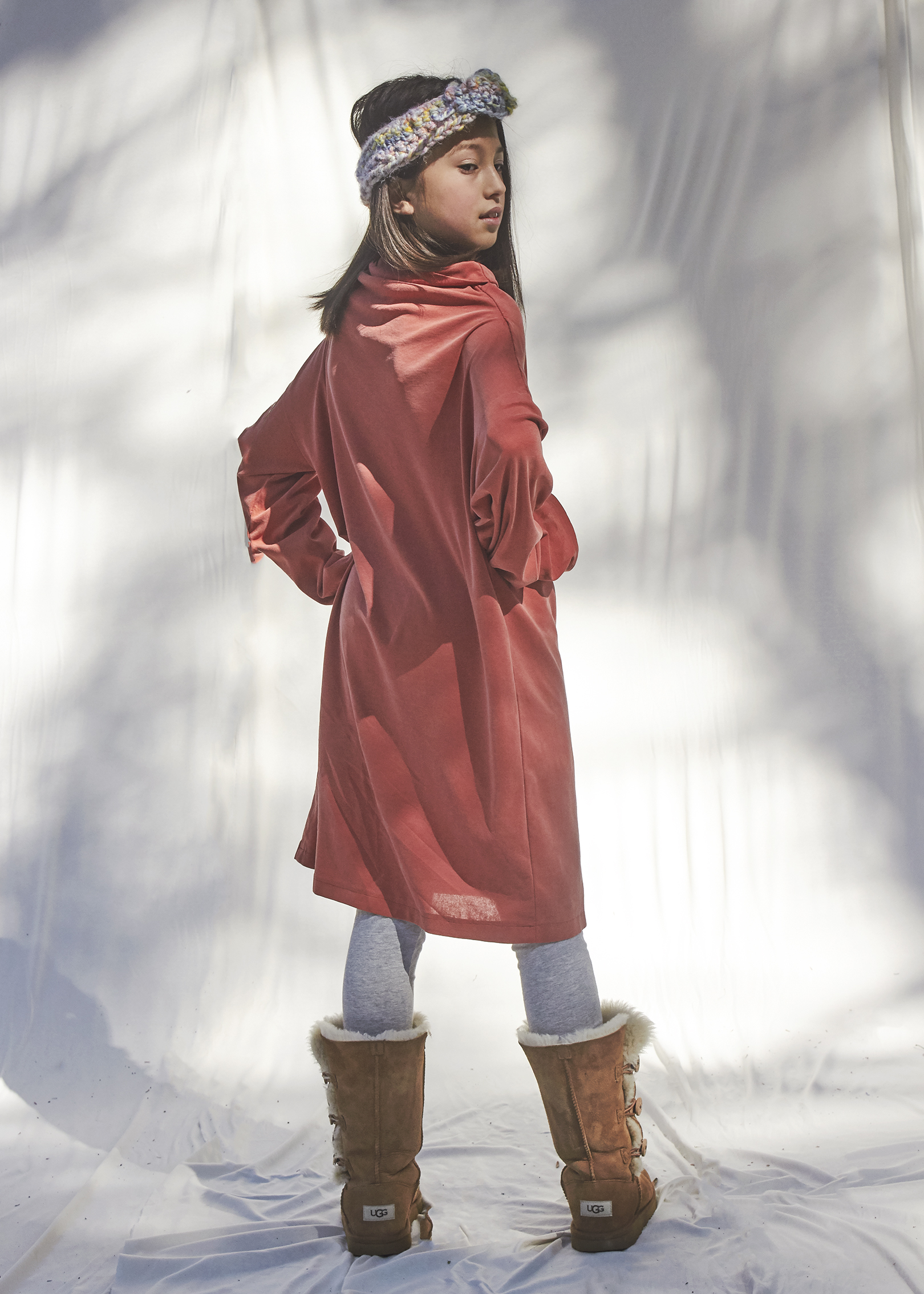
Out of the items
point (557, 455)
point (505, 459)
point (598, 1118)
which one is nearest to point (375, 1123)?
point (598, 1118)

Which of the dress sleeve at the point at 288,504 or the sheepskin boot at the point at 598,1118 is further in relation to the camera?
the dress sleeve at the point at 288,504

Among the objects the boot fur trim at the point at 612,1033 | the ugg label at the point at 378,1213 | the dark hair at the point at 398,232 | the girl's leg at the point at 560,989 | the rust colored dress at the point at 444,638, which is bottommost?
the ugg label at the point at 378,1213

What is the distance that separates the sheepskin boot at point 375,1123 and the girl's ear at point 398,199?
0.87 m

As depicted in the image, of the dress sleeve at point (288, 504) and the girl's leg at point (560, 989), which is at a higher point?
the dress sleeve at point (288, 504)

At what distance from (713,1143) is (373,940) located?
65 centimetres

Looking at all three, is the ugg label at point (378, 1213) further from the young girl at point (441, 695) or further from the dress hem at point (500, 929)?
the dress hem at point (500, 929)

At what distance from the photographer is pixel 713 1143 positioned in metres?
1.57

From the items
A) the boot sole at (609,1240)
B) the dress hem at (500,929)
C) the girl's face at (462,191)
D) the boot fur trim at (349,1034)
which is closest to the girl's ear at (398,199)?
the girl's face at (462,191)

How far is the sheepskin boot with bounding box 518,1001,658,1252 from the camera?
1.19 meters

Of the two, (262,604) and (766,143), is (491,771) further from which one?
(766,143)

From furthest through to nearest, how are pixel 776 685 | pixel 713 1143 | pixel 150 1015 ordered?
pixel 776 685, pixel 150 1015, pixel 713 1143

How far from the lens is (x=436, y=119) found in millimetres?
1155

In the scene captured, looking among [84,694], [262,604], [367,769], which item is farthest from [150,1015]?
[367,769]

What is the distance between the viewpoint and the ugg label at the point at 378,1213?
4.12 feet
